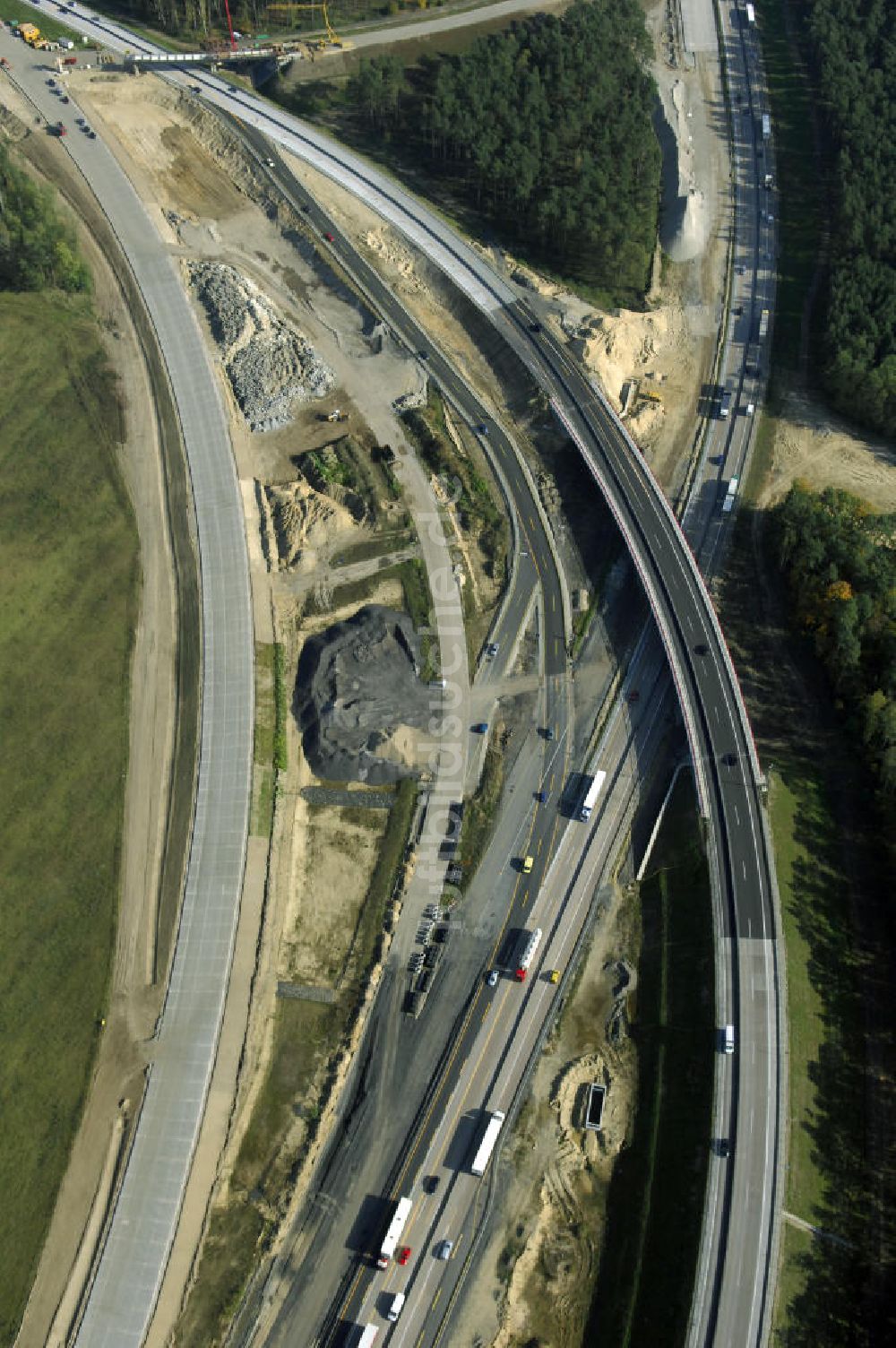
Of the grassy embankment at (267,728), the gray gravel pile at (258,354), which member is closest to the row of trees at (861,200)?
the gray gravel pile at (258,354)

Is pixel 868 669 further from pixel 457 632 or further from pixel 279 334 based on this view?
pixel 279 334

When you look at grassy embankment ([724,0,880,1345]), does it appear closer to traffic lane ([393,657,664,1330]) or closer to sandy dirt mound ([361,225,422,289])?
traffic lane ([393,657,664,1330])

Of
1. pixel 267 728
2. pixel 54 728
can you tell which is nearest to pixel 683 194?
pixel 267 728

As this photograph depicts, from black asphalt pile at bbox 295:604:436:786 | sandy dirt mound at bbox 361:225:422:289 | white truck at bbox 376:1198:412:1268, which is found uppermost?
sandy dirt mound at bbox 361:225:422:289

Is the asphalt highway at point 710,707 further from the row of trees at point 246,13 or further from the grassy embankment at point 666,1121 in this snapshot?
the row of trees at point 246,13

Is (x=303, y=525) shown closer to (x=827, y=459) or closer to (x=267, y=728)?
(x=267, y=728)

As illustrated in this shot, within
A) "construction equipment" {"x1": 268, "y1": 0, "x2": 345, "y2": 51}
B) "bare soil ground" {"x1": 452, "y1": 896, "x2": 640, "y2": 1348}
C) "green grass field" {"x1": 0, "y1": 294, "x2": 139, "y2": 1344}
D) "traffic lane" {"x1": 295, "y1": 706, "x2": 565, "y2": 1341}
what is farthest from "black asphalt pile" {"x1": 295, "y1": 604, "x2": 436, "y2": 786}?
"construction equipment" {"x1": 268, "y1": 0, "x2": 345, "y2": 51}
